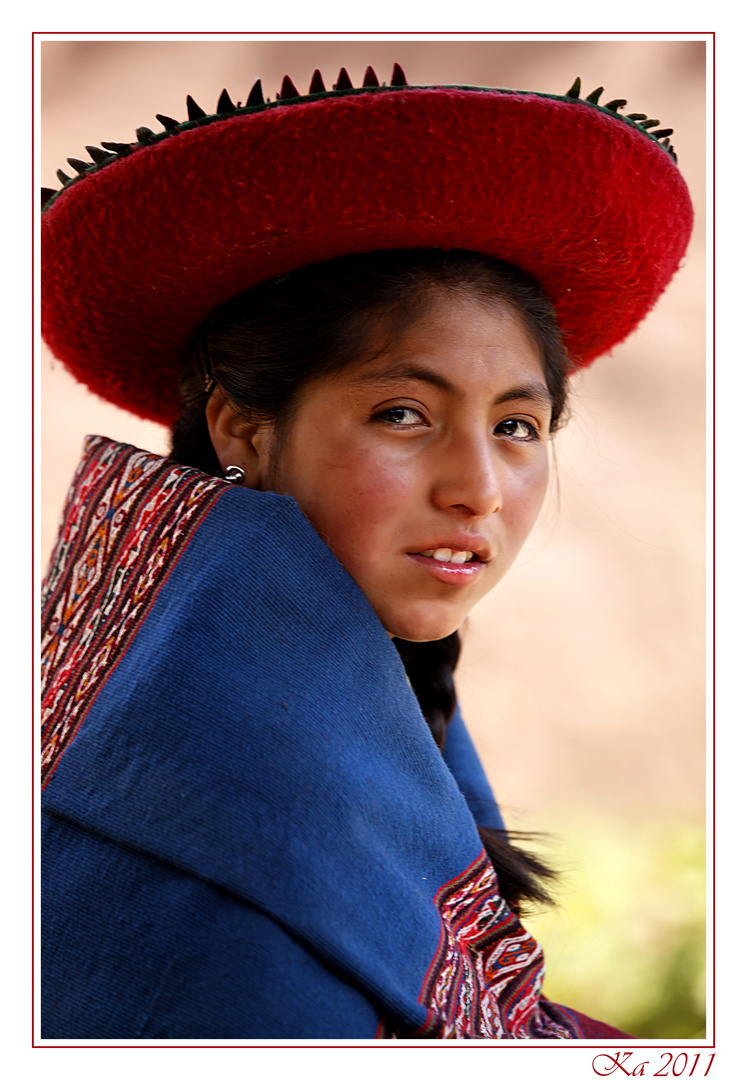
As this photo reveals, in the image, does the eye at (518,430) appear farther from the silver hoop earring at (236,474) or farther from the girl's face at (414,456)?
the silver hoop earring at (236,474)

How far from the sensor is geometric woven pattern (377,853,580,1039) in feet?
3.39

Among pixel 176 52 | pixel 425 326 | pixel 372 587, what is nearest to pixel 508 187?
pixel 425 326

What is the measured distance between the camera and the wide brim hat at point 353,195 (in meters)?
1.04

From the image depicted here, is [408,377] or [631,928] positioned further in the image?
[631,928]

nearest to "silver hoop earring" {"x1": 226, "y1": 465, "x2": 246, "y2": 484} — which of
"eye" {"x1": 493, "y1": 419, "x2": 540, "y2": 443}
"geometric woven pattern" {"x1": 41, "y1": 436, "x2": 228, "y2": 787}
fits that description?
"geometric woven pattern" {"x1": 41, "y1": 436, "x2": 228, "y2": 787}

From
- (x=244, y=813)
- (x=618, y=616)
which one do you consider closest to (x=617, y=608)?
(x=618, y=616)

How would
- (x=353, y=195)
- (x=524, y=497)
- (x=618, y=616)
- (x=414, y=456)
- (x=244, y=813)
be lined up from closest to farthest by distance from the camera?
(x=244, y=813) → (x=353, y=195) → (x=414, y=456) → (x=524, y=497) → (x=618, y=616)

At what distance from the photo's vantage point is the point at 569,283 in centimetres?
136

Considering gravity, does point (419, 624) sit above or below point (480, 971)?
above

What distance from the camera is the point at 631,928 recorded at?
3188mm

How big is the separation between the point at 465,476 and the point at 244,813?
502 millimetres

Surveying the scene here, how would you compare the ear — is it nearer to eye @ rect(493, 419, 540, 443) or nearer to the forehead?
the forehead

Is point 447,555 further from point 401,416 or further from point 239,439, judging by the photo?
point 239,439
